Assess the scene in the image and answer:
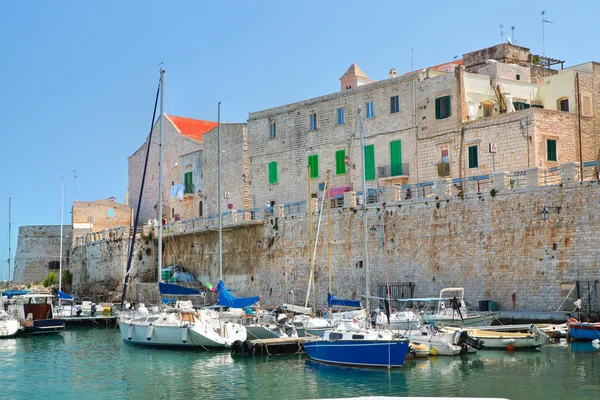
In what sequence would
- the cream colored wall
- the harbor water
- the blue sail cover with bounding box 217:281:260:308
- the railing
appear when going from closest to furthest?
the harbor water
the railing
the blue sail cover with bounding box 217:281:260:308
the cream colored wall

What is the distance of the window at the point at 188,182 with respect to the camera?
2000 inches

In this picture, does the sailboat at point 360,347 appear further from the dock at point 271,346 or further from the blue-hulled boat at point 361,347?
the dock at point 271,346

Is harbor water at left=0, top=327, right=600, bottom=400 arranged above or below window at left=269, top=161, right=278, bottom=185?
below

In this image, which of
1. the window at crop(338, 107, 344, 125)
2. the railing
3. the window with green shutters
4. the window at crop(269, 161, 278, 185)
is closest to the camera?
the railing

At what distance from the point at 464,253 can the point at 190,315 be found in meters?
10.3

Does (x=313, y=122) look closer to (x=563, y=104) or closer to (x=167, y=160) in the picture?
(x=563, y=104)

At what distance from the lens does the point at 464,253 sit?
31.0 meters

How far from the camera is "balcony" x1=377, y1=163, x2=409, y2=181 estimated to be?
3750cm

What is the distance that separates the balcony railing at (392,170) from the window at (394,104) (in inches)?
100

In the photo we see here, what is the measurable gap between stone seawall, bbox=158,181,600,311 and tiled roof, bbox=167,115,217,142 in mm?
15899

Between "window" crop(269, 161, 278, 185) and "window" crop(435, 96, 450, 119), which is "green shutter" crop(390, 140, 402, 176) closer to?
"window" crop(435, 96, 450, 119)

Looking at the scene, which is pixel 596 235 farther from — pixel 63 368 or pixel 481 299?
pixel 63 368

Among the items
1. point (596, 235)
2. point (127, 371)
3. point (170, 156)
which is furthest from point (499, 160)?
point (170, 156)

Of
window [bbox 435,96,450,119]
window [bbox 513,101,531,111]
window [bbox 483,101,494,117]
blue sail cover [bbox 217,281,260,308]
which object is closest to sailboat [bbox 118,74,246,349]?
blue sail cover [bbox 217,281,260,308]
